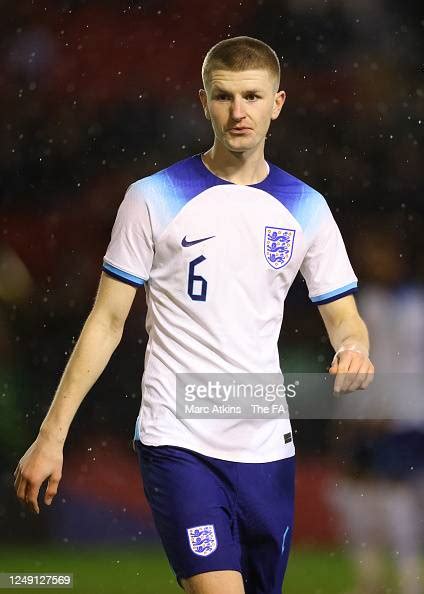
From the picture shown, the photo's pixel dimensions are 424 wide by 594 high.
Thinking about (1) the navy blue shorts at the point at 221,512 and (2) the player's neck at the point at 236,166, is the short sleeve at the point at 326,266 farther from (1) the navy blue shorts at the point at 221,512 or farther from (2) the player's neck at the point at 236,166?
(1) the navy blue shorts at the point at 221,512

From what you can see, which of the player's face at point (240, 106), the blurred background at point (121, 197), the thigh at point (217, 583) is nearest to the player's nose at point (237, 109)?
the player's face at point (240, 106)

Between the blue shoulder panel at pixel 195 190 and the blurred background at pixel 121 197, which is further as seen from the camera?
the blurred background at pixel 121 197

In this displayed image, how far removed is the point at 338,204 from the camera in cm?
634

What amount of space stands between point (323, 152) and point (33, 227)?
1479 mm

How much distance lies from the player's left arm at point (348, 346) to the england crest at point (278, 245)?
263 mm

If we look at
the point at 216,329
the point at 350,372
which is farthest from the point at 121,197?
the point at 350,372

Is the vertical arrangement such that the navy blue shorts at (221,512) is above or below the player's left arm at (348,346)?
below

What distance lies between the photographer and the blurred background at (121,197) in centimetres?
624

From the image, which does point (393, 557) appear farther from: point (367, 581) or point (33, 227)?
point (33, 227)

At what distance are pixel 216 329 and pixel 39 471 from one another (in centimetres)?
64

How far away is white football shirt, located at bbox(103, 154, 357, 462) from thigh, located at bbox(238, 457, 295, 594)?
51 millimetres

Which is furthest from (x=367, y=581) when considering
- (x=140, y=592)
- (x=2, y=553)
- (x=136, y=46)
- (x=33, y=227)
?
(x=136, y=46)

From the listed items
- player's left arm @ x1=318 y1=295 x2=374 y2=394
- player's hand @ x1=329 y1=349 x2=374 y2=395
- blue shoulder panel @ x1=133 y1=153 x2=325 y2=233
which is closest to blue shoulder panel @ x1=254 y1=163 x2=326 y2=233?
blue shoulder panel @ x1=133 y1=153 x2=325 y2=233

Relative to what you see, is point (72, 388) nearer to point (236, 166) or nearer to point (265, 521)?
point (265, 521)
